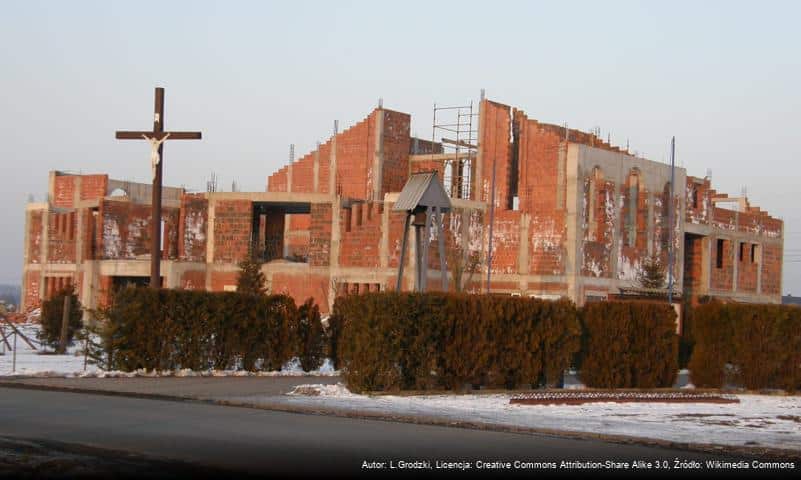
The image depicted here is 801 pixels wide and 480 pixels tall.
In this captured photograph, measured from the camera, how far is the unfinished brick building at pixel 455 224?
50.6 m

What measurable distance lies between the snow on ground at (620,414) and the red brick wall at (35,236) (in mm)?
50097

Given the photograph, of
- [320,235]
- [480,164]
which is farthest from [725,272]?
[320,235]

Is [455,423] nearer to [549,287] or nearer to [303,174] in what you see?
[549,287]

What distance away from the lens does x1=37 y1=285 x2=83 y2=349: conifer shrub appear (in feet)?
111

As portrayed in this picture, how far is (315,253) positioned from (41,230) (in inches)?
882

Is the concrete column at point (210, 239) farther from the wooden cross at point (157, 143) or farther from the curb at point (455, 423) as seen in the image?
the curb at point (455, 423)

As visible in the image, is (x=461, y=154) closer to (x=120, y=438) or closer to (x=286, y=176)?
(x=286, y=176)

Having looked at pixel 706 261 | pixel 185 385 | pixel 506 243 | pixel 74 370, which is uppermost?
pixel 506 243

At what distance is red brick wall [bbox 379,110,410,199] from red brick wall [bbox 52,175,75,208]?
21101mm

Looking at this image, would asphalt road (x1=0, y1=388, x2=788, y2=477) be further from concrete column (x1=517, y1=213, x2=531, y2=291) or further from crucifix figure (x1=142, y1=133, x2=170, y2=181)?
concrete column (x1=517, y1=213, x2=531, y2=291)

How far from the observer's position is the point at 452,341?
64.3 feet

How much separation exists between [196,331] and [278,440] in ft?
36.0

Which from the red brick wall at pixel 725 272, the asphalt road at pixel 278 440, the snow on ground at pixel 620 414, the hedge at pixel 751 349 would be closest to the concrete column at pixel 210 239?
the red brick wall at pixel 725 272

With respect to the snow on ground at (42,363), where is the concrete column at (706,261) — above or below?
above
